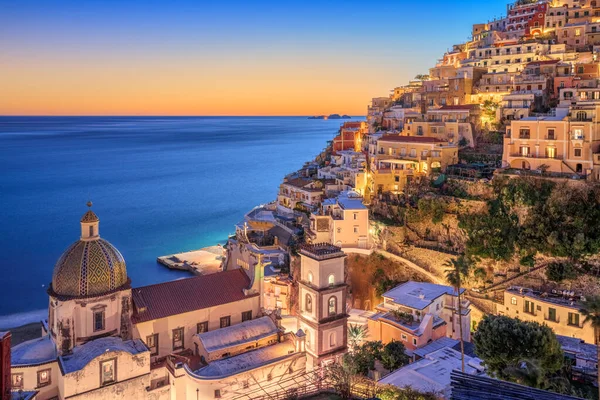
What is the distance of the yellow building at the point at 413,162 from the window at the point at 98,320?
2708 centimetres

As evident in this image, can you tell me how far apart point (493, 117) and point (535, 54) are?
14415mm

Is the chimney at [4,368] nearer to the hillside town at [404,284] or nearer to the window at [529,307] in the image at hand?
the hillside town at [404,284]

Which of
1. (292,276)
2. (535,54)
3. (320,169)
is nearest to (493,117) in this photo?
(535,54)

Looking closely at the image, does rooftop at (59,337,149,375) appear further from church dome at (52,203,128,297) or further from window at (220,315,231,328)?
window at (220,315,231,328)

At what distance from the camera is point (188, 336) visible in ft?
69.5

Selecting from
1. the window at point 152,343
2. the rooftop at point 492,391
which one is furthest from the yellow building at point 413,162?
the rooftop at point 492,391

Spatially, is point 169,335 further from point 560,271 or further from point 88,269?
point 560,271

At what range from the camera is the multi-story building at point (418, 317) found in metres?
24.9

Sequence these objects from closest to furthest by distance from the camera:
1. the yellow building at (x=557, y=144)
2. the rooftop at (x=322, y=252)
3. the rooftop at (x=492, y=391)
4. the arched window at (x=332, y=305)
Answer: the rooftop at (x=492, y=391)
the rooftop at (x=322, y=252)
the arched window at (x=332, y=305)
the yellow building at (x=557, y=144)

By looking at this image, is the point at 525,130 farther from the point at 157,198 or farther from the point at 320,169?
the point at 157,198

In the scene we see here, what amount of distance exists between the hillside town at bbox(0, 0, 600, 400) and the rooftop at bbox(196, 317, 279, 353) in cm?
9

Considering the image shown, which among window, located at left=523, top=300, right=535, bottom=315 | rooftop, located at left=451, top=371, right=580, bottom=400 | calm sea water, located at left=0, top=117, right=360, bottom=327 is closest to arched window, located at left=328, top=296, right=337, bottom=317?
rooftop, located at left=451, top=371, right=580, bottom=400

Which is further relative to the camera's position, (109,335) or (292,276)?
(292,276)

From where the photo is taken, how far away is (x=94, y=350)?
58.7 ft
